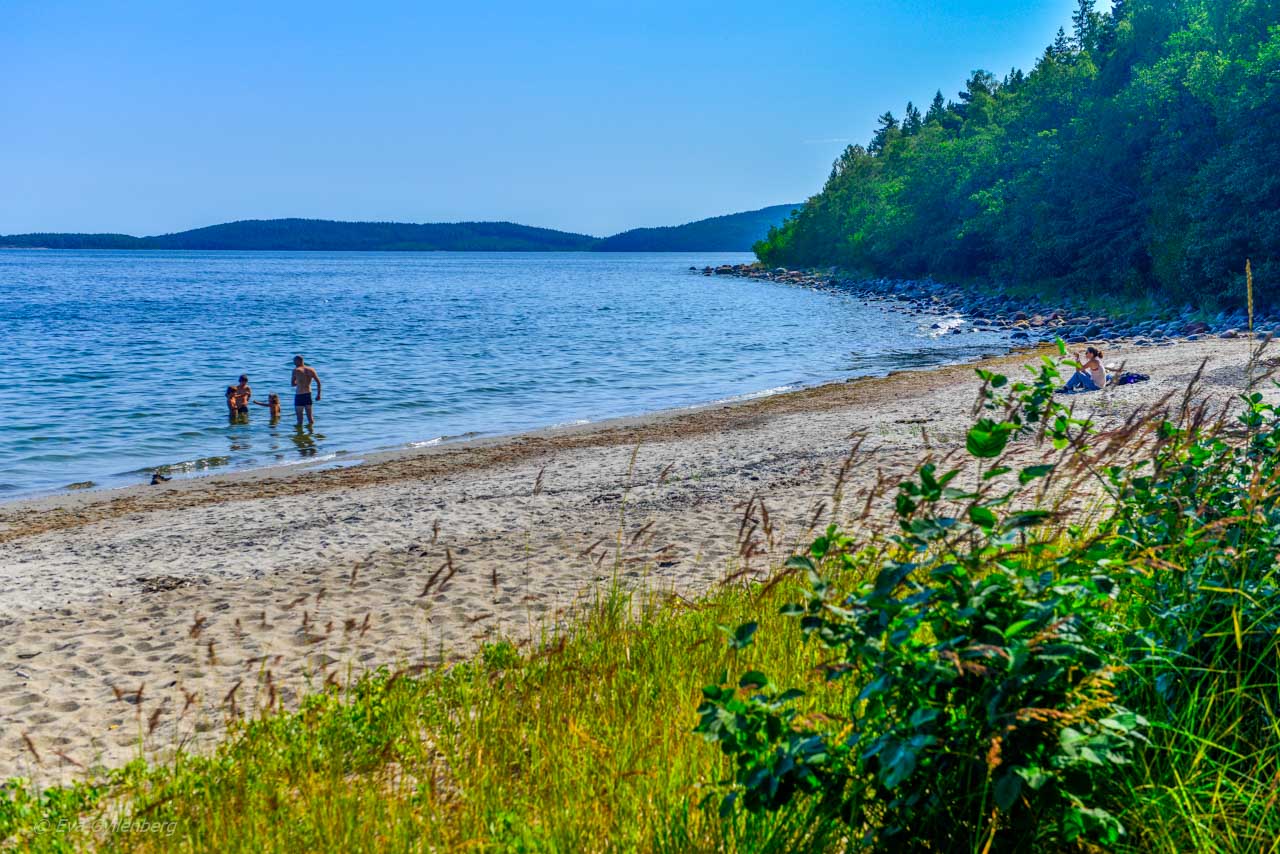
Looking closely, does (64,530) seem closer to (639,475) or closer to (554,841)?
(639,475)

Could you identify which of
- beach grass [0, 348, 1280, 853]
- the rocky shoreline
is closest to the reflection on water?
the rocky shoreline

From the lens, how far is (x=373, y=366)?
120 feet

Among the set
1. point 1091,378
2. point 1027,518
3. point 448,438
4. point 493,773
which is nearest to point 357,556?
point 493,773

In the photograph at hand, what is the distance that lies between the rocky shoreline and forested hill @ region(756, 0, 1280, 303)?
60.0 inches

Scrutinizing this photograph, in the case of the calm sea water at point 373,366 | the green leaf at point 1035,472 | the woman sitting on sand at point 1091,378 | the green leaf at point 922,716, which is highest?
the green leaf at point 1035,472

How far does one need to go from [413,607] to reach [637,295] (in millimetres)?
91621

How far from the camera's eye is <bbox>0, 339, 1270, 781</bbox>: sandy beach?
6684mm

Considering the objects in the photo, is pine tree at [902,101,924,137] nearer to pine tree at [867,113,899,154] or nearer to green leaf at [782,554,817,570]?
pine tree at [867,113,899,154]

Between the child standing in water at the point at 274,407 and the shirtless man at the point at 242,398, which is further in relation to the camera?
the shirtless man at the point at 242,398

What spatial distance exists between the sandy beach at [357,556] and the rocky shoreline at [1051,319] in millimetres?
8261

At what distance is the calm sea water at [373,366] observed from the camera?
21.7 m

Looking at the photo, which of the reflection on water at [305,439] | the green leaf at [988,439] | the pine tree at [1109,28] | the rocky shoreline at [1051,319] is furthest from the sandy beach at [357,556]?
the pine tree at [1109,28]

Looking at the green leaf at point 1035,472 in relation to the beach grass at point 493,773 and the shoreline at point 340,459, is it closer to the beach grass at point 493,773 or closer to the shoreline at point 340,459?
the beach grass at point 493,773

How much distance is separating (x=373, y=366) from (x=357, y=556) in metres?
27.1
